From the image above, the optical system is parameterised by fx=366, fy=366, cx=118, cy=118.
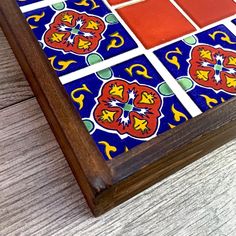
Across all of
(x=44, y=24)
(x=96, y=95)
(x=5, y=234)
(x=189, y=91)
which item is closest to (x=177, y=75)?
(x=189, y=91)

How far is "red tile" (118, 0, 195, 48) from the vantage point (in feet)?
2.26

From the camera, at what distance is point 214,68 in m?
0.66

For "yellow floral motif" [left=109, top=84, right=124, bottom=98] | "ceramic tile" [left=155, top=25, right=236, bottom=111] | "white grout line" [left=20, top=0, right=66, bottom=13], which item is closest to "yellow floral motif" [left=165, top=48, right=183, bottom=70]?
"ceramic tile" [left=155, top=25, right=236, bottom=111]

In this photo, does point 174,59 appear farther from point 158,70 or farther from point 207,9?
point 207,9

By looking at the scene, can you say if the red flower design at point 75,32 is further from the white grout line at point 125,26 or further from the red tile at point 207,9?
the red tile at point 207,9

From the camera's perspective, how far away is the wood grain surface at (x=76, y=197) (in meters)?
0.64

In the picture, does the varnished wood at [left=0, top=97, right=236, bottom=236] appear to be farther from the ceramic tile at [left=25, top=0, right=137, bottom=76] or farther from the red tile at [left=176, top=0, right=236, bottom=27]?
the red tile at [left=176, top=0, right=236, bottom=27]

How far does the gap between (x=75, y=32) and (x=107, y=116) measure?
20 centimetres

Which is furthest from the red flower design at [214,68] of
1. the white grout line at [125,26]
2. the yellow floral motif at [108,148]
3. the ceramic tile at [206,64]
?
the yellow floral motif at [108,148]

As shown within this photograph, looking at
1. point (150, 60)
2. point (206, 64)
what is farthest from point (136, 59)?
point (206, 64)

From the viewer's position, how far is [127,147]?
56 centimetres

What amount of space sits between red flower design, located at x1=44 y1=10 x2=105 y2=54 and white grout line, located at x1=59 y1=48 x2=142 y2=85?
0.13ft

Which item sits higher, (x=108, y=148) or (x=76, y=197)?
(x=108, y=148)

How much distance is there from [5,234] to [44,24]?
1.26 ft
